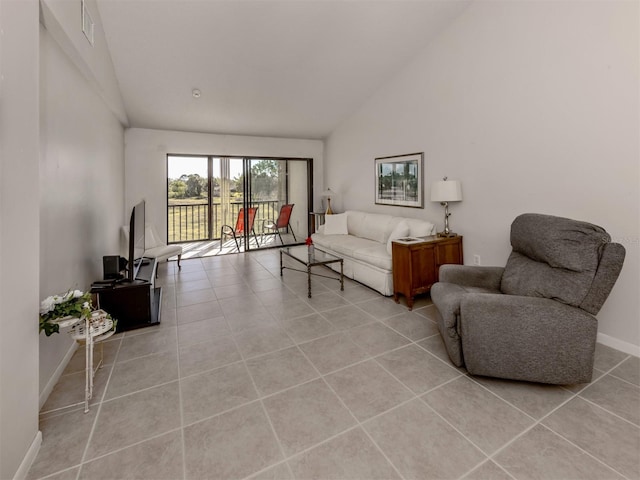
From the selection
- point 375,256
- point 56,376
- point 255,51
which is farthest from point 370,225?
point 56,376

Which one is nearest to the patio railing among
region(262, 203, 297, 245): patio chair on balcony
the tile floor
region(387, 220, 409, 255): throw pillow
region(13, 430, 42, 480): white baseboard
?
region(262, 203, 297, 245): patio chair on balcony

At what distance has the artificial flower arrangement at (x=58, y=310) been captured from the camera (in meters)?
1.60

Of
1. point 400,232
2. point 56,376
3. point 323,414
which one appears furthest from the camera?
point 400,232

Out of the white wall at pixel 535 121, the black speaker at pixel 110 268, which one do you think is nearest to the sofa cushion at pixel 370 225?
the white wall at pixel 535 121

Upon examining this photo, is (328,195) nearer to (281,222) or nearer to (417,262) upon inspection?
(281,222)

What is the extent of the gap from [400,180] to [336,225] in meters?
1.37

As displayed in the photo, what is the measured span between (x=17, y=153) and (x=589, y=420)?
3.10 meters

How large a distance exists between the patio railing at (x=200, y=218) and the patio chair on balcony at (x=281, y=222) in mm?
106

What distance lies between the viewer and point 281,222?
663 cm

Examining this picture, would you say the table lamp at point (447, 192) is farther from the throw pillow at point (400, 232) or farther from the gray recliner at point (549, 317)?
the gray recliner at point (549, 317)

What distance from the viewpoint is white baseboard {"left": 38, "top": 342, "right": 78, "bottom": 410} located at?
1889 mm

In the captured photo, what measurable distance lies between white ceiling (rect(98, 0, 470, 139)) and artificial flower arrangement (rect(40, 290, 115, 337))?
2847 millimetres

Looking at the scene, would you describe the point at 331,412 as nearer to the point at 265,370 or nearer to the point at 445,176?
the point at 265,370

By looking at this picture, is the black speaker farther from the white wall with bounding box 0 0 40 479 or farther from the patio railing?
the patio railing
